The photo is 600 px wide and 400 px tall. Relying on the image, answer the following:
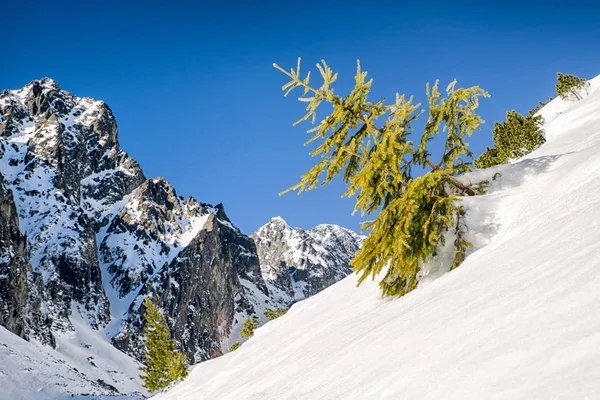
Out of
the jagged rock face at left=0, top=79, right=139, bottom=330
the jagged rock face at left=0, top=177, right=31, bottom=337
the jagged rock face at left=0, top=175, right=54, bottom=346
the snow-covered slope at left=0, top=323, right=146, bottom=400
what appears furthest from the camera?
the jagged rock face at left=0, top=79, right=139, bottom=330

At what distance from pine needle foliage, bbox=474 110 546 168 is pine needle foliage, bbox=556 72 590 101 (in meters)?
13.3

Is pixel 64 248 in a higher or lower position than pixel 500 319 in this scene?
higher

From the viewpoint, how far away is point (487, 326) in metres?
3.11

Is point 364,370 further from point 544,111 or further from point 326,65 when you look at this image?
point 544,111

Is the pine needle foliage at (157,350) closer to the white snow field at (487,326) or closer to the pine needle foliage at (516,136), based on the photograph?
the pine needle foliage at (516,136)

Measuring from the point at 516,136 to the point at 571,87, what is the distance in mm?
17049

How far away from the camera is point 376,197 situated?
7.60 meters

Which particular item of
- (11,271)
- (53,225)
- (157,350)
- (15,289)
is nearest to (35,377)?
(157,350)

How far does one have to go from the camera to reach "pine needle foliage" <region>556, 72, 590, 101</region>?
42.0 metres

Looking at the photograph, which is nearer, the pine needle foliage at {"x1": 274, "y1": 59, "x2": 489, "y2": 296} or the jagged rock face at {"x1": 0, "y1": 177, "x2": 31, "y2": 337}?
the pine needle foliage at {"x1": 274, "y1": 59, "x2": 489, "y2": 296}

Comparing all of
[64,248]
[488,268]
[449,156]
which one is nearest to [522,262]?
[488,268]

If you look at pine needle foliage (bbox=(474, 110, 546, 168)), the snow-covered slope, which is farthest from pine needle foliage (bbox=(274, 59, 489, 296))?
the snow-covered slope

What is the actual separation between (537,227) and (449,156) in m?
2.80

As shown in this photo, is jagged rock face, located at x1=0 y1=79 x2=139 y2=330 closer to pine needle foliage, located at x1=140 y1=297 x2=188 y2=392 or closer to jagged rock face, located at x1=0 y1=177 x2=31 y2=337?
jagged rock face, located at x1=0 y1=177 x2=31 y2=337
